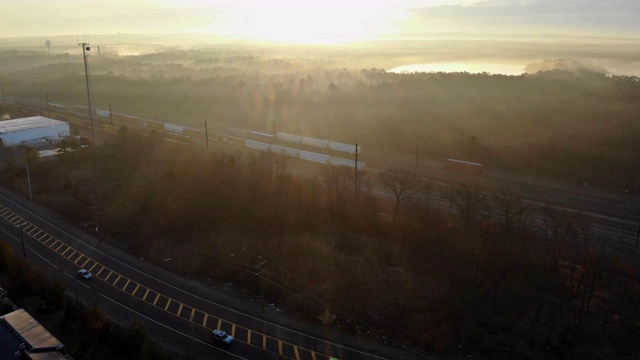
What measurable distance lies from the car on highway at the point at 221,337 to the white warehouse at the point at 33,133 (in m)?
26.2

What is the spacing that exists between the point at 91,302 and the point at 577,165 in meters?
23.3

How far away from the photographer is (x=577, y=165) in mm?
24375

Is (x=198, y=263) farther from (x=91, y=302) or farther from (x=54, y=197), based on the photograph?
(x=54, y=197)

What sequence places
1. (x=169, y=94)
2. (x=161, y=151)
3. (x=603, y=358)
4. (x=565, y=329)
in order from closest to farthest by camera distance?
(x=603, y=358) < (x=565, y=329) < (x=161, y=151) < (x=169, y=94)

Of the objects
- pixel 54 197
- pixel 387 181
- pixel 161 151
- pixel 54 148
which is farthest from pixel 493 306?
pixel 54 148

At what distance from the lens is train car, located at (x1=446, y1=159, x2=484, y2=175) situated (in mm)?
24672

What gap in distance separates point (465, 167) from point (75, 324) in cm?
1968

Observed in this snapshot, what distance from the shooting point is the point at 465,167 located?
24.9 metres

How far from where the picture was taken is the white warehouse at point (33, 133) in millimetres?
31375

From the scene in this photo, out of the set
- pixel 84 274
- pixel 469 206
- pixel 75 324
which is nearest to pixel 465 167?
pixel 469 206

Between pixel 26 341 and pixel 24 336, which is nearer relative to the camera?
pixel 26 341

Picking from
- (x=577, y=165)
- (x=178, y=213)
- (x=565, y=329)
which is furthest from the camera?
(x=577, y=165)

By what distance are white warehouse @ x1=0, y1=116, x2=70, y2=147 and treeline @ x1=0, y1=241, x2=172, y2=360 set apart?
68.5 feet

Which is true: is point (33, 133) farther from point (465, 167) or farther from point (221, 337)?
point (465, 167)
